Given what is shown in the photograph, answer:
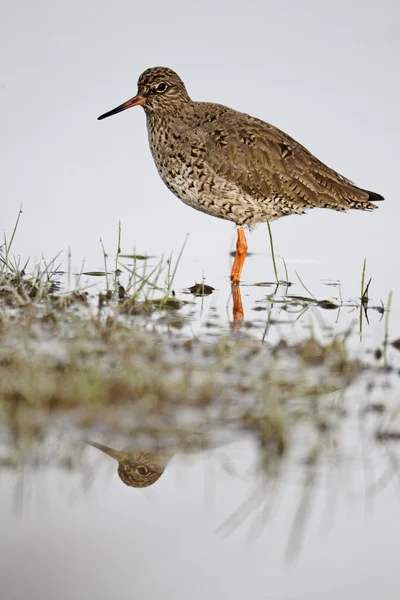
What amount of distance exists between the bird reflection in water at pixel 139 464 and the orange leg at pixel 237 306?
2.73 m

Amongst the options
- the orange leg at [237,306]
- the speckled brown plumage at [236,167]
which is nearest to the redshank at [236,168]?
the speckled brown plumage at [236,167]

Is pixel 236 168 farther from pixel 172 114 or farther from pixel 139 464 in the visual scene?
pixel 139 464

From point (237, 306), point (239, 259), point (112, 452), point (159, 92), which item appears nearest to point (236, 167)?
point (239, 259)

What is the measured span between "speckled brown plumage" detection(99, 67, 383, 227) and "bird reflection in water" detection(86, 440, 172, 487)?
15.7ft

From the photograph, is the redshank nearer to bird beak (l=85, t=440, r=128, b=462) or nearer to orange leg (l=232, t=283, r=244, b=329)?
orange leg (l=232, t=283, r=244, b=329)

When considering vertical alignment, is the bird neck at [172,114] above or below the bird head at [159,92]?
below

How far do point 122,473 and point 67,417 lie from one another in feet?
1.78

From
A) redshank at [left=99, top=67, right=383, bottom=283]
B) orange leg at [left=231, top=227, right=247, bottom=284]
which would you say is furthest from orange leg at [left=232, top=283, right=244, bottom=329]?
redshank at [left=99, top=67, right=383, bottom=283]

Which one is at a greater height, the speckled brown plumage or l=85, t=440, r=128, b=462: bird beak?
the speckled brown plumage

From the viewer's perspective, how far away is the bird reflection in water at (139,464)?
4.18 meters

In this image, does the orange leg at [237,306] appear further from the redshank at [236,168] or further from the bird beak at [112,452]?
the bird beak at [112,452]

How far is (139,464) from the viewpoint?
13.9 feet

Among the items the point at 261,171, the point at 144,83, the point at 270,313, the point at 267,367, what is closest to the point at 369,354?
the point at 267,367

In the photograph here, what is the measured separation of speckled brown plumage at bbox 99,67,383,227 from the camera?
877 cm
